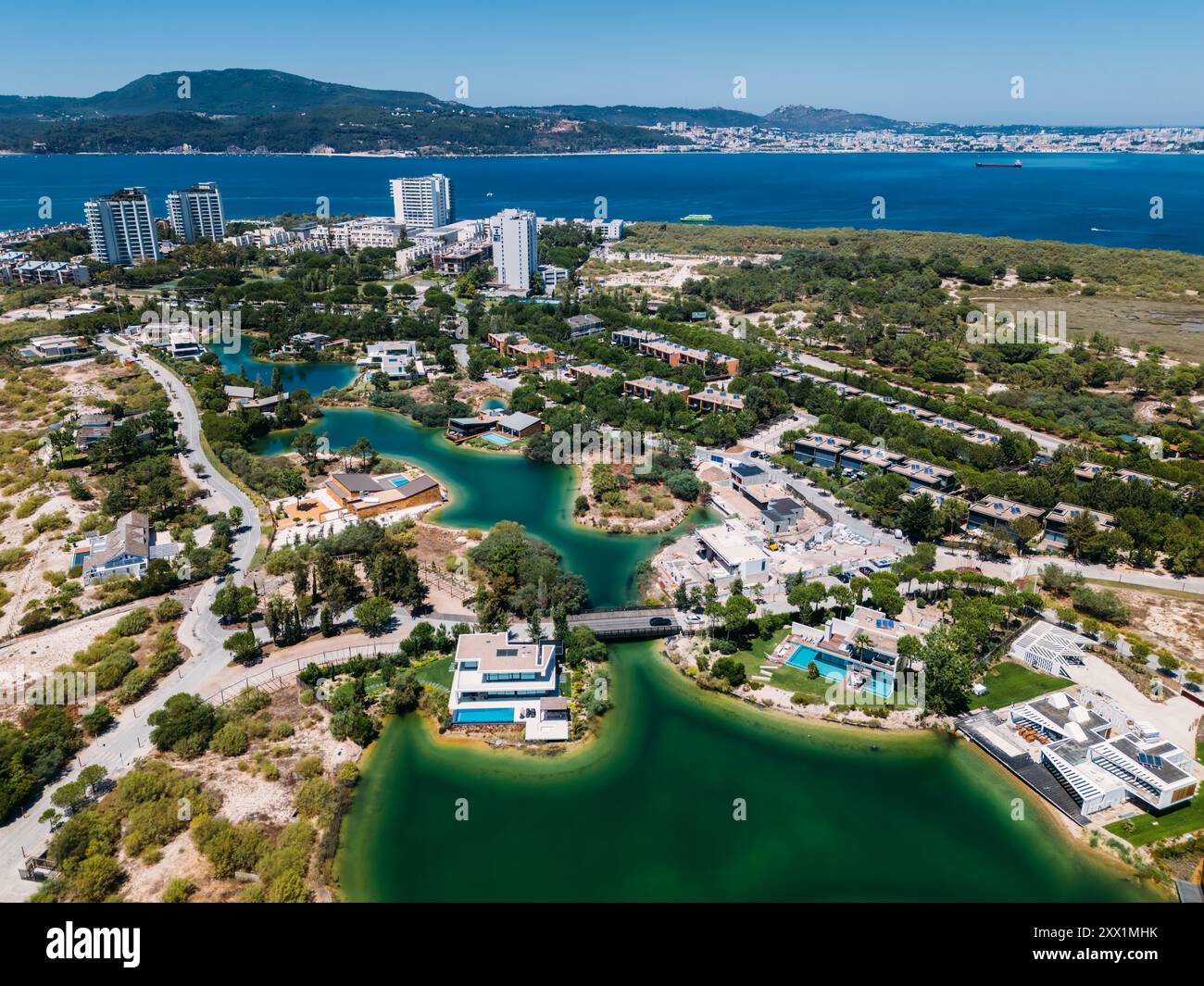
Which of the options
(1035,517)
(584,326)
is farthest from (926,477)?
(584,326)

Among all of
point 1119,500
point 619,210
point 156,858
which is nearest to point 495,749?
point 156,858

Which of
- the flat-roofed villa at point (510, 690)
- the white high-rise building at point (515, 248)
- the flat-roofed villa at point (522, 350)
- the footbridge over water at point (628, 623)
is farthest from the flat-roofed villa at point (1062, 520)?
the white high-rise building at point (515, 248)

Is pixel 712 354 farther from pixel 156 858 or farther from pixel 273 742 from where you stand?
pixel 156 858

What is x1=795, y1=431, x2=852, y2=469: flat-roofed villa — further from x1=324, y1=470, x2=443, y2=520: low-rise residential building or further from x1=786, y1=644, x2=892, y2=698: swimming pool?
x1=324, y1=470, x2=443, y2=520: low-rise residential building

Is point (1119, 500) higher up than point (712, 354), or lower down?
lower down

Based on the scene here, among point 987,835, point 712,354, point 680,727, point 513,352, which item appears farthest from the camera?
point 513,352
